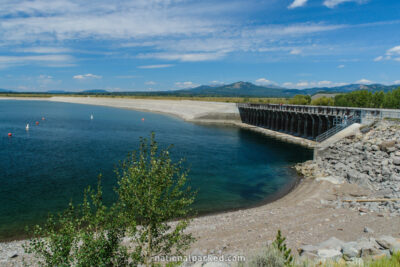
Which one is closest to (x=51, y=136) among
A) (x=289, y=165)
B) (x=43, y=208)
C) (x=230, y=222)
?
(x=43, y=208)

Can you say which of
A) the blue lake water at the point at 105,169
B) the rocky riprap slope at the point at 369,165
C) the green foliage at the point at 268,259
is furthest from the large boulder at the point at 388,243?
the blue lake water at the point at 105,169

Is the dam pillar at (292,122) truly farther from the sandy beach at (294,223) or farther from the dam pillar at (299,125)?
the sandy beach at (294,223)

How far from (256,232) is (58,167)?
2593 centimetres

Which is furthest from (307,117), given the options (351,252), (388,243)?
(351,252)

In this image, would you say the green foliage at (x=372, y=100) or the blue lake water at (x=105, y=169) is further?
the green foliage at (x=372, y=100)

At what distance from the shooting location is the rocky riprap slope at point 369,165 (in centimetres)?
2217

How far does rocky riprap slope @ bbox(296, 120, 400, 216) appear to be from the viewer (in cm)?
2217

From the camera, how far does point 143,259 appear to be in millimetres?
10250

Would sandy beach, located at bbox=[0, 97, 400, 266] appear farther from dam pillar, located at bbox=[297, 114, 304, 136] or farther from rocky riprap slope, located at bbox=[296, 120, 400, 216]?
dam pillar, located at bbox=[297, 114, 304, 136]

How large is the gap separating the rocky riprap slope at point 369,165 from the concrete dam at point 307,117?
13.7ft

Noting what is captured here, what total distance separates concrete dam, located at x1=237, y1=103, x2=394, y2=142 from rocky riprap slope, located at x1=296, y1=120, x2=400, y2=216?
419 centimetres

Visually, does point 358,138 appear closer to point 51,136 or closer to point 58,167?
point 58,167

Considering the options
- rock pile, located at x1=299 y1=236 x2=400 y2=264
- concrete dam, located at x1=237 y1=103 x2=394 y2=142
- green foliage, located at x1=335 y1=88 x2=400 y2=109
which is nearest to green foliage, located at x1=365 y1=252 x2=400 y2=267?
rock pile, located at x1=299 y1=236 x2=400 y2=264

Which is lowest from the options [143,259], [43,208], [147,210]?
[43,208]
